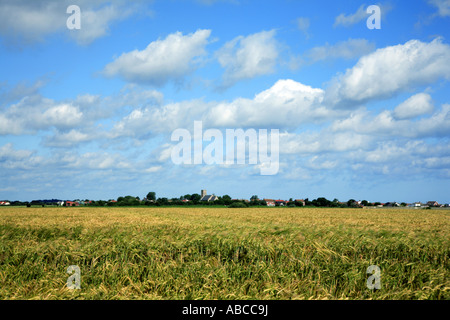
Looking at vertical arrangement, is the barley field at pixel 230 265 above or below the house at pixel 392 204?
above

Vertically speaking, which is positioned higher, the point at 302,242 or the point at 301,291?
the point at 302,242

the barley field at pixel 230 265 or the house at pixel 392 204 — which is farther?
the house at pixel 392 204

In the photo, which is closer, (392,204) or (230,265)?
(230,265)

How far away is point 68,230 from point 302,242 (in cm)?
878

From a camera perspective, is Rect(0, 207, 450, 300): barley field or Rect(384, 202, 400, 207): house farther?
Rect(384, 202, 400, 207): house

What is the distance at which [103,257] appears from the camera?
28.8ft

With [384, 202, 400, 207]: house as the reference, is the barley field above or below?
above

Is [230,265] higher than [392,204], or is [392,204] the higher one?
[230,265]
